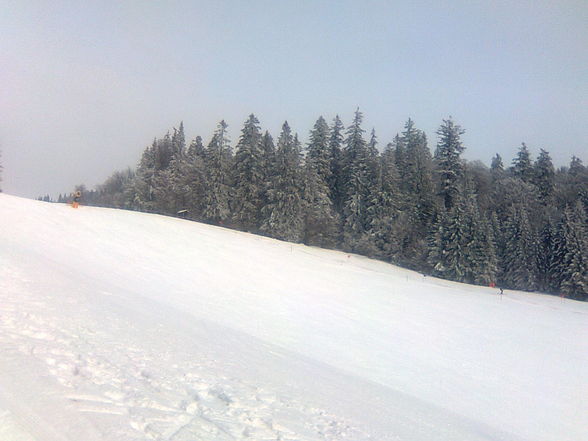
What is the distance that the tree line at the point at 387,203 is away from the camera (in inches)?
1729

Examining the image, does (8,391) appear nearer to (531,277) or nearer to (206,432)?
(206,432)

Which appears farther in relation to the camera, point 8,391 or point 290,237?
point 290,237

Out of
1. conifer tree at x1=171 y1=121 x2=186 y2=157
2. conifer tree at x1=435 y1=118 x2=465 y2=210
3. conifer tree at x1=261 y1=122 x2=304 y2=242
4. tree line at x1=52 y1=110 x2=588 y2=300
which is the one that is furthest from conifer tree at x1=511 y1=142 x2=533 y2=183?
conifer tree at x1=171 y1=121 x2=186 y2=157

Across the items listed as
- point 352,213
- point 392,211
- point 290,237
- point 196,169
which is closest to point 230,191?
point 196,169

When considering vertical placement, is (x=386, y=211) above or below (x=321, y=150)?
below

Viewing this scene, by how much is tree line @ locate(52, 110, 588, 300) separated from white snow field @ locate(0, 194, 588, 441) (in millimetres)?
23825

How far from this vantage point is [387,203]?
51844 millimetres

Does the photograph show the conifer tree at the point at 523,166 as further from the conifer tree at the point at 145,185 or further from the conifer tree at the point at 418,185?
the conifer tree at the point at 145,185

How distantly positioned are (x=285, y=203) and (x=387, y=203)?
12.8m

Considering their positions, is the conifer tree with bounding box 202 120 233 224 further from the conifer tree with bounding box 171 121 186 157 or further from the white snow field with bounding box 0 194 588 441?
the white snow field with bounding box 0 194 588 441

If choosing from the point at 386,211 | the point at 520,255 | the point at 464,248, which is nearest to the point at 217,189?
the point at 386,211

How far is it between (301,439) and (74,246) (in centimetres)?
1580

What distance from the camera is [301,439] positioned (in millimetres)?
4820

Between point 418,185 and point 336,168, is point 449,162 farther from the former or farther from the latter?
point 336,168
